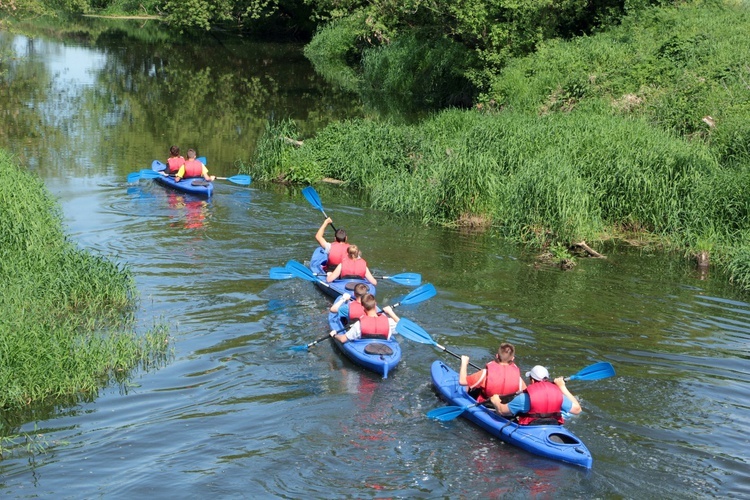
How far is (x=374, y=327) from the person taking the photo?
11.2 m

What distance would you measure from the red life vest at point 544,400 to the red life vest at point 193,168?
12.3 m

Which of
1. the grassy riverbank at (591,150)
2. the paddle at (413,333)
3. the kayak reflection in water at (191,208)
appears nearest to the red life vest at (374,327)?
the paddle at (413,333)

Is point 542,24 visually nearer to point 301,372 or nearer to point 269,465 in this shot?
point 301,372

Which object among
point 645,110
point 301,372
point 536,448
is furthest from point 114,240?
point 645,110

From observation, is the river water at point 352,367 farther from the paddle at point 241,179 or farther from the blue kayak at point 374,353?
the paddle at point 241,179

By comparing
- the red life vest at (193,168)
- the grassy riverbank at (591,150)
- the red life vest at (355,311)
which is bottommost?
the red life vest at (355,311)

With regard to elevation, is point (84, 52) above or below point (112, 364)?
above

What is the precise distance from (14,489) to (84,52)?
4110 cm

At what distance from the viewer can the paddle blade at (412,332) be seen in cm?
→ 1112

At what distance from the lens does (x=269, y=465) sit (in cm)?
831

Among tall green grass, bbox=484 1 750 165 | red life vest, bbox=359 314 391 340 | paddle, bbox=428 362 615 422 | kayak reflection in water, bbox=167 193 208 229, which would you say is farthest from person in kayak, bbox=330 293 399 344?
tall green grass, bbox=484 1 750 165

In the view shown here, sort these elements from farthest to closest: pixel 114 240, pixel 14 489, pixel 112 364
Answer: pixel 114 240, pixel 112 364, pixel 14 489

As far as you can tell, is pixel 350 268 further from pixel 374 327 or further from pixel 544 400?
pixel 544 400

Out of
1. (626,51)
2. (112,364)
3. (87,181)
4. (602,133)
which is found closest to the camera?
(112,364)
